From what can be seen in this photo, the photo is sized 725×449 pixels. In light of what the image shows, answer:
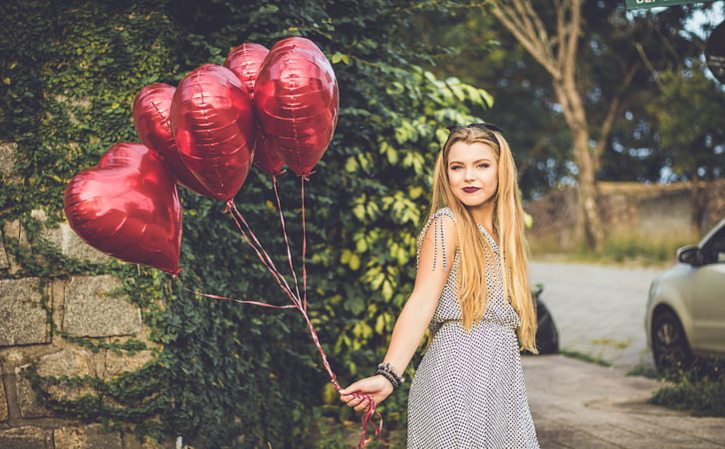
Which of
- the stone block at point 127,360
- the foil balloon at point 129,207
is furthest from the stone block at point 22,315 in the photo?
the foil balloon at point 129,207

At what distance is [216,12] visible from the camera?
13.8ft

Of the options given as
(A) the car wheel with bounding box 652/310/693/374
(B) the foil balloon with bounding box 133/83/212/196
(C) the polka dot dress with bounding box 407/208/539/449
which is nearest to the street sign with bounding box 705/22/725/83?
(C) the polka dot dress with bounding box 407/208/539/449

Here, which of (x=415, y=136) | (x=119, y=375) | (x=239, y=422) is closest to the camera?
(x=119, y=375)

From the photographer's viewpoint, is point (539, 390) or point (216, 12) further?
point (539, 390)

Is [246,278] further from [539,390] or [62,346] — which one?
Result: [539,390]

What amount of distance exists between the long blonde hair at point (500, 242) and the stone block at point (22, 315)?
1975mm

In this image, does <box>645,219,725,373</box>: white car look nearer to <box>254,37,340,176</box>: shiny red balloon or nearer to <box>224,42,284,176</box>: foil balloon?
<box>224,42,284,176</box>: foil balloon

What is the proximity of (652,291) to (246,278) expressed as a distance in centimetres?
454

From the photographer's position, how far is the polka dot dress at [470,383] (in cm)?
244

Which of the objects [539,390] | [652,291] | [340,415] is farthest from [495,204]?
[652,291]

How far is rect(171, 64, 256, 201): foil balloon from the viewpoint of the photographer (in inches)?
99.2

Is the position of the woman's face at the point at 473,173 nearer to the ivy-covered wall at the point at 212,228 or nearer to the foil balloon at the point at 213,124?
the foil balloon at the point at 213,124

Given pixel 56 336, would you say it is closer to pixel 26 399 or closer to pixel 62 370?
pixel 62 370

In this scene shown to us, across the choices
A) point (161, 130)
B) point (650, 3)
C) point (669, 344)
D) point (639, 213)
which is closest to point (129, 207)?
point (161, 130)
